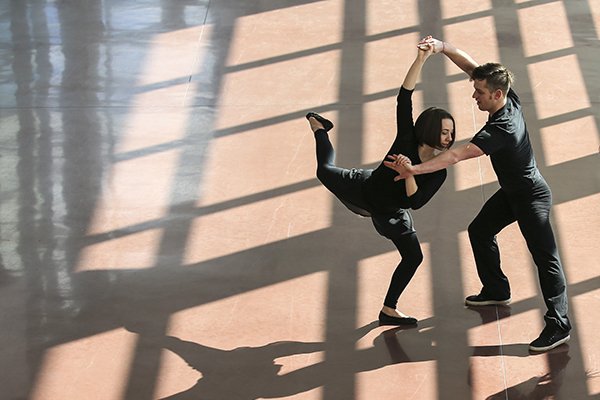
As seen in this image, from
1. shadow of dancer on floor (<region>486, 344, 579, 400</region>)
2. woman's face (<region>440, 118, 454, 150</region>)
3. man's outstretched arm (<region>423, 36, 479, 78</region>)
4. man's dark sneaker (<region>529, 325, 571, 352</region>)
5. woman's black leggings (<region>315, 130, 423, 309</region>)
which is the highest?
man's outstretched arm (<region>423, 36, 479, 78</region>)

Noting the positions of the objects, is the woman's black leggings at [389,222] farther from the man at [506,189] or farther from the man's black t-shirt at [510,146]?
the man's black t-shirt at [510,146]

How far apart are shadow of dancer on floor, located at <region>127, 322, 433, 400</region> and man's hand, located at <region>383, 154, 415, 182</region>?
1078 mm

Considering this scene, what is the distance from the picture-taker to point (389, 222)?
6070 millimetres

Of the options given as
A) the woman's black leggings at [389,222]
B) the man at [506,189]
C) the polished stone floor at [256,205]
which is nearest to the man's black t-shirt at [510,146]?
the man at [506,189]

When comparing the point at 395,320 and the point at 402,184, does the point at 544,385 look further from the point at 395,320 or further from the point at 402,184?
the point at 402,184

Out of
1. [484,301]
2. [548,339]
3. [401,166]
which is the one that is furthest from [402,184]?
[548,339]

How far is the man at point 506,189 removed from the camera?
570 centimetres

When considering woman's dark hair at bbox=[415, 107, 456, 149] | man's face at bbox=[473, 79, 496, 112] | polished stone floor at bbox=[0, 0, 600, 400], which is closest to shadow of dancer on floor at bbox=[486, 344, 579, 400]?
polished stone floor at bbox=[0, 0, 600, 400]

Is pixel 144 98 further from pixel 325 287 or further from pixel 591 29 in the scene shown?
pixel 591 29

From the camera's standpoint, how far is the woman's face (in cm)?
578

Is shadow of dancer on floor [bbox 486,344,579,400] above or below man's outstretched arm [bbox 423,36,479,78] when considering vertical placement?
below

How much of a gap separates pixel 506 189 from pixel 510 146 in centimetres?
33

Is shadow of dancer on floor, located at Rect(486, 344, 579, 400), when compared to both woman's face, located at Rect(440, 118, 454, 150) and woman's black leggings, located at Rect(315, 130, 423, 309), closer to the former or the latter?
woman's black leggings, located at Rect(315, 130, 423, 309)

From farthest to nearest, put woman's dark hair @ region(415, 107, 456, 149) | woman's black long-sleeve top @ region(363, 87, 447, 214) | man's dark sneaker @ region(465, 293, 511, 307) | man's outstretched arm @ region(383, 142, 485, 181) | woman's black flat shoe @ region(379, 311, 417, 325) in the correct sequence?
man's dark sneaker @ region(465, 293, 511, 307)
woman's black flat shoe @ region(379, 311, 417, 325)
woman's black long-sleeve top @ region(363, 87, 447, 214)
woman's dark hair @ region(415, 107, 456, 149)
man's outstretched arm @ region(383, 142, 485, 181)
